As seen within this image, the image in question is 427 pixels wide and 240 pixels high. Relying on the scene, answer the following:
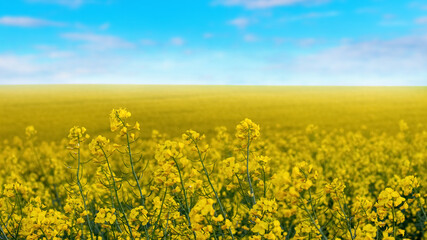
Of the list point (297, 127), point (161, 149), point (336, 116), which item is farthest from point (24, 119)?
point (161, 149)

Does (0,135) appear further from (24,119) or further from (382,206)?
(382,206)

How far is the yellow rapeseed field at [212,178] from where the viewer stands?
300 cm

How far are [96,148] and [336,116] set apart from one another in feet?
87.6

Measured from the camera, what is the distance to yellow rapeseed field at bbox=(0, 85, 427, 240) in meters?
3.00

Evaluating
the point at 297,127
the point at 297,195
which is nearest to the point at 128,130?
the point at 297,195

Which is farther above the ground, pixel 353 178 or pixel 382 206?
pixel 382 206

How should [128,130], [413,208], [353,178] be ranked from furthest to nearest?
[353,178] → [413,208] → [128,130]

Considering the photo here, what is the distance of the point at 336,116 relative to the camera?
28344 mm

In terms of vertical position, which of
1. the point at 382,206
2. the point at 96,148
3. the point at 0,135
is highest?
the point at 96,148

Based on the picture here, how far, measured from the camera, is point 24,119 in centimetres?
2850

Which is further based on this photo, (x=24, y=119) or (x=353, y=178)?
(x=24, y=119)

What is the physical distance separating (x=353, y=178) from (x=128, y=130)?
6.90 meters

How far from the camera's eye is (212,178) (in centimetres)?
545

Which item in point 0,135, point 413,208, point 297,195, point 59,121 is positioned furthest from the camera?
point 59,121
